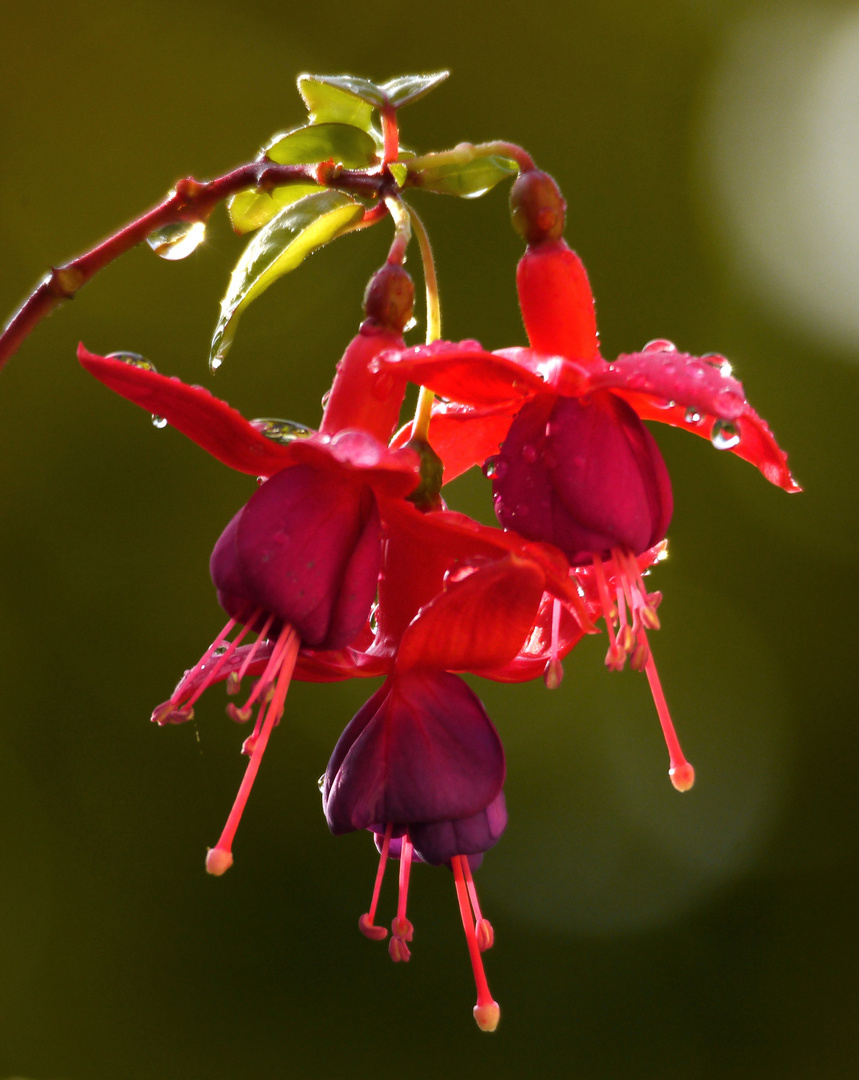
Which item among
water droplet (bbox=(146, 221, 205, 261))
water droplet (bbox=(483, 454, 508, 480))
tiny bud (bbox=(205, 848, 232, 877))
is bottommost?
tiny bud (bbox=(205, 848, 232, 877))

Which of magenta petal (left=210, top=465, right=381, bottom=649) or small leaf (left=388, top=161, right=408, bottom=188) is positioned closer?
magenta petal (left=210, top=465, right=381, bottom=649)

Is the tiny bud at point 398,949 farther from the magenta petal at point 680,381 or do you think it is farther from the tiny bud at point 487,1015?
the magenta petal at point 680,381

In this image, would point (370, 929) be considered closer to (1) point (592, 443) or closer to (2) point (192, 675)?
(2) point (192, 675)

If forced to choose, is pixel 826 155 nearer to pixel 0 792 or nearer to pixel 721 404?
pixel 0 792

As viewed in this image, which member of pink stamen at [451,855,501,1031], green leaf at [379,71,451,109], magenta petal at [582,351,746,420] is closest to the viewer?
magenta petal at [582,351,746,420]

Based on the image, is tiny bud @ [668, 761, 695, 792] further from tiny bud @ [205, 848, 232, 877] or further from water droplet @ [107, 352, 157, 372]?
water droplet @ [107, 352, 157, 372]

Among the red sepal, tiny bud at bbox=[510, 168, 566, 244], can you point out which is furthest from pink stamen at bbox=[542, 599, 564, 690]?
tiny bud at bbox=[510, 168, 566, 244]

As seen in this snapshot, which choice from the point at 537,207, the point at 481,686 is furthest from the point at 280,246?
the point at 481,686
